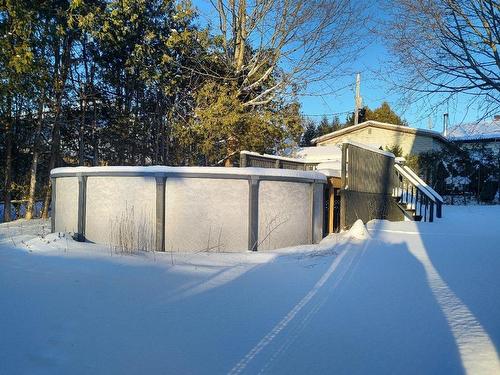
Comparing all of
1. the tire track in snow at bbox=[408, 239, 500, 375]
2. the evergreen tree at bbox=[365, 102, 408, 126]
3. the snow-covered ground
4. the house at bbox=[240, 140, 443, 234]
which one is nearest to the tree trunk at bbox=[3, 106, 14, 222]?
the house at bbox=[240, 140, 443, 234]

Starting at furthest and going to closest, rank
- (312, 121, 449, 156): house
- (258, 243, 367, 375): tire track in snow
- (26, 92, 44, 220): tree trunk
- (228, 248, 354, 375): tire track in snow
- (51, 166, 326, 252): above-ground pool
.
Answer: (312, 121, 449, 156): house
(26, 92, 44, 220): tree trunk
(51, 166, 326, 252): above-ground pool
(258, 243, 367, 375): tire track in snow
(228, 248, 354, 375): tire track in snow

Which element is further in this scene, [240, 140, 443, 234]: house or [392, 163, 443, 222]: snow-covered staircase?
[392, 163, 443, 222]: snow-covered staircase

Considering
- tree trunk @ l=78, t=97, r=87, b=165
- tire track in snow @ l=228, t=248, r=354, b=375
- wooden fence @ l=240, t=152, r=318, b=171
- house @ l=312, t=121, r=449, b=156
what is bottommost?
tire track in snow @ l=228, t=248, r=354, b=375

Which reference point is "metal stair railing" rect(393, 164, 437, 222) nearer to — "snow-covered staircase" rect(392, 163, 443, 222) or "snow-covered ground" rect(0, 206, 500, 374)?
"snow-covered staircase" rect(392, 163, 443, 222)

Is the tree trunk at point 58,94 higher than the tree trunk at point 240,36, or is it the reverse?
the tree trunk at point 240,36

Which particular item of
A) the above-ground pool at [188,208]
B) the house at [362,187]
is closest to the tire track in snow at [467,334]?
the above-ground pool at [188,208]

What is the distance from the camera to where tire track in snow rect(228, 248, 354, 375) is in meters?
2.84

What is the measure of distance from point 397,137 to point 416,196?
13.5 metres

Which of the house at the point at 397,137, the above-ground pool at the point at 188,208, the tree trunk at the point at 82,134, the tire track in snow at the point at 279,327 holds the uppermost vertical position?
the house at the point at 397,137

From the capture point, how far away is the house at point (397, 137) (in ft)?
78.8

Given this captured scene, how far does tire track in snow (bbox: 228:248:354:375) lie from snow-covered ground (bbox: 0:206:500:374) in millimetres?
16

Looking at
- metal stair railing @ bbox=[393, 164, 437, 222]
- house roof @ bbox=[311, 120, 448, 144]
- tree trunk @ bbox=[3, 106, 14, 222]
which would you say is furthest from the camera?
house roof @ bbox=[311, 120, 448, 144]

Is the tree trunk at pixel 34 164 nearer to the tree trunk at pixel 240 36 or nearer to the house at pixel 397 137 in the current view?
the tree trunk at pixel 240 36

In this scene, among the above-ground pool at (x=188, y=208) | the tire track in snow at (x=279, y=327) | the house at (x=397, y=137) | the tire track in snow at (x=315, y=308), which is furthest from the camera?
the house at (x=397, y=137)
